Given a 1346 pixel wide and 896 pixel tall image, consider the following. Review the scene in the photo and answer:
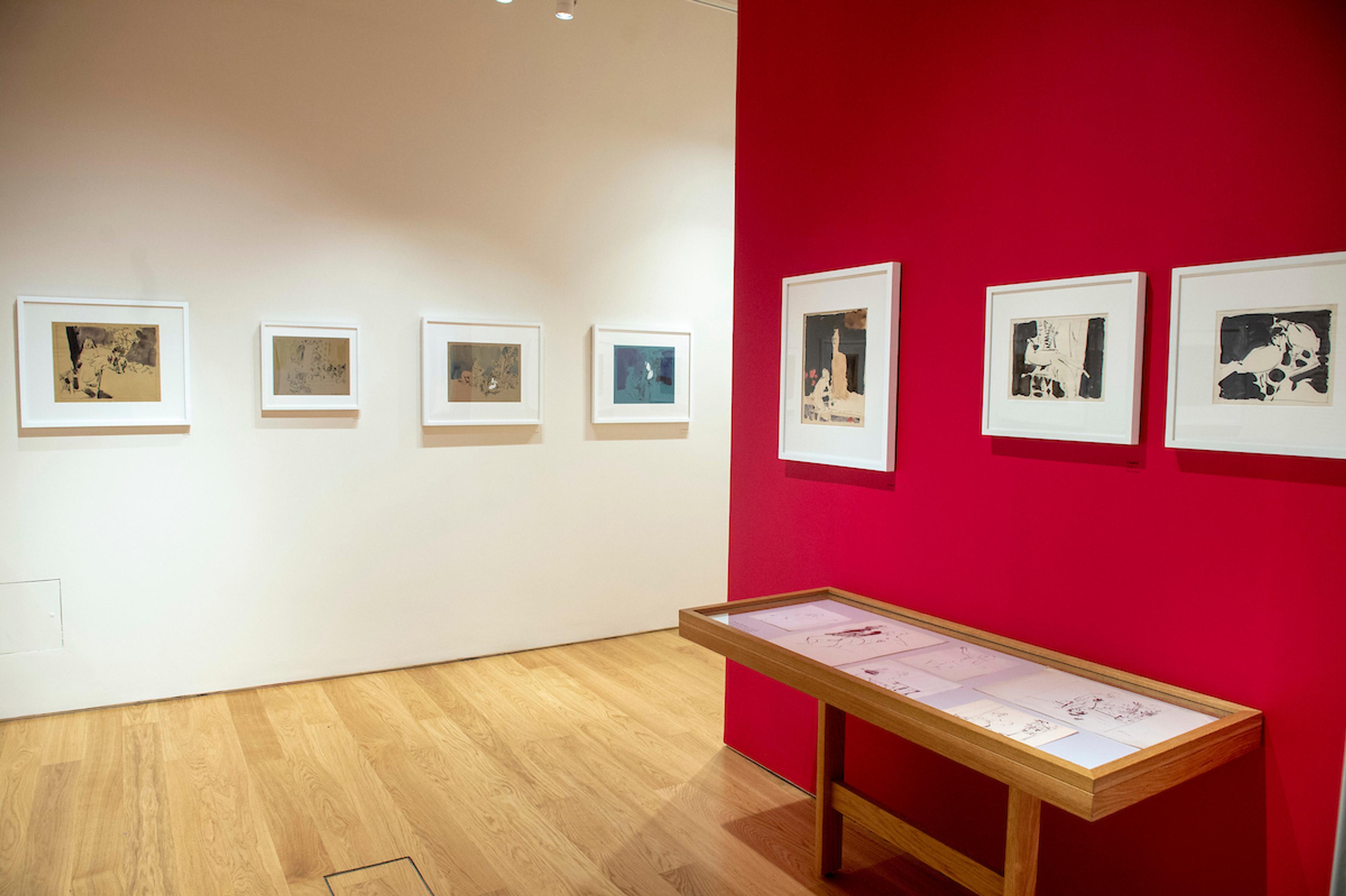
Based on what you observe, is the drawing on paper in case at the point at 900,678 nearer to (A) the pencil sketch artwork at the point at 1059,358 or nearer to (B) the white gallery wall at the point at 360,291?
(A) the pencil sketch artwork at the point at 1059,358

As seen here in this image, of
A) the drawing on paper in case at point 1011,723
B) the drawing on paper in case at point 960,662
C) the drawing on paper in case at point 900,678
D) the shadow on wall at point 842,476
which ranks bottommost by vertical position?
the drawing on paper in case at point 1011,723

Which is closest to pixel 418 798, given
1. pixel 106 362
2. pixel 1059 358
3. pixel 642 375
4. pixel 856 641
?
pixel 856 641

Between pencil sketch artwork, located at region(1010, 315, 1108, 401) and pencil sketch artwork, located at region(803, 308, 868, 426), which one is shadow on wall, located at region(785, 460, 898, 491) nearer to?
pencil sketch artwork, located at region(803, 308, 868, 426)

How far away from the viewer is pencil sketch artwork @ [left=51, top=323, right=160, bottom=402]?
4516mm

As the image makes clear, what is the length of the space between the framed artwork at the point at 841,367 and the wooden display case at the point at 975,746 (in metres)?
0.61

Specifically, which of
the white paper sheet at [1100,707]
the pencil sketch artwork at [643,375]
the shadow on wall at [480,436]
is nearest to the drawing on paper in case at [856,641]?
the white paper sheet at [1100,707]

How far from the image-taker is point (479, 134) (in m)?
5.49

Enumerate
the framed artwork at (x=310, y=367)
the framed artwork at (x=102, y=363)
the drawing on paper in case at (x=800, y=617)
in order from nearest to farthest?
the drawing on paper in case at (x=800, y=617), the framed artwork at (x=102, y=363), the framed artwork at (x=310, y=367)

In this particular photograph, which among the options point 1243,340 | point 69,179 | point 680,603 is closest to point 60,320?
point 69,179

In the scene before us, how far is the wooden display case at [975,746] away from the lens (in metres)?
1.99

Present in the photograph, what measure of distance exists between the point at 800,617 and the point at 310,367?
10.8 ft

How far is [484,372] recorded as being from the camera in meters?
5.58

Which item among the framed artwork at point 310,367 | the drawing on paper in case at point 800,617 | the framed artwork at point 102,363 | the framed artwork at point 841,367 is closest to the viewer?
the drawing on paper in case at point 800,617

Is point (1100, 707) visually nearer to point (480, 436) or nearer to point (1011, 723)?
point (1011, 723)
